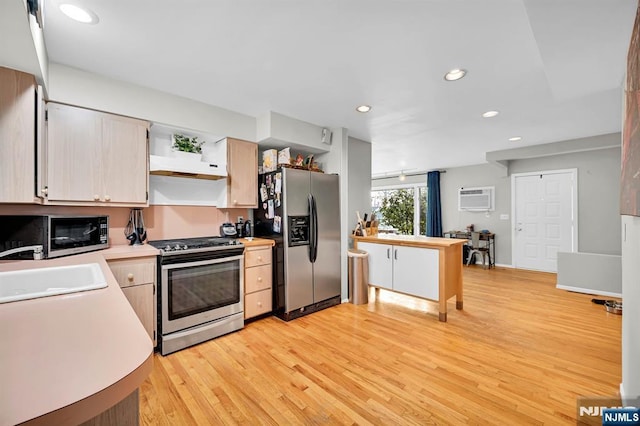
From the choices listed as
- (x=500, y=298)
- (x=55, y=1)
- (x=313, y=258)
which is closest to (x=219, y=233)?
(x=313, y=258)

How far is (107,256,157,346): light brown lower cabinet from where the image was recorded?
7.15 feet

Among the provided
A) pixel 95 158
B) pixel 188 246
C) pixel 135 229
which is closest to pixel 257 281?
pixel 188 246

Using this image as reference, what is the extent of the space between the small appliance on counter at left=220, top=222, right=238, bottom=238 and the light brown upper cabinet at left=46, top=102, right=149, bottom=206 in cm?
88

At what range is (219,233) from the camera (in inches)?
130

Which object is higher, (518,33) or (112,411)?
(518,33)

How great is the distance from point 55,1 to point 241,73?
3.66 ft

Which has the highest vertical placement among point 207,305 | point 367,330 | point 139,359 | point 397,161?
point 397,161

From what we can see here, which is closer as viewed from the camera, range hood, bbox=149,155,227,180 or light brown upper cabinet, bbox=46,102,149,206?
light brown upper cabinet, bbox=46,102,149,206

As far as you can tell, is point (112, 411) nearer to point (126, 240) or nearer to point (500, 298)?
point (126, 240)

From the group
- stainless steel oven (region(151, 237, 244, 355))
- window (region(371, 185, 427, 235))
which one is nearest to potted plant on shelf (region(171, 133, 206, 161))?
stainless steel oven (region(151, 237, 244, 355))

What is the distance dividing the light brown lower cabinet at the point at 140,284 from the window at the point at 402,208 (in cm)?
597

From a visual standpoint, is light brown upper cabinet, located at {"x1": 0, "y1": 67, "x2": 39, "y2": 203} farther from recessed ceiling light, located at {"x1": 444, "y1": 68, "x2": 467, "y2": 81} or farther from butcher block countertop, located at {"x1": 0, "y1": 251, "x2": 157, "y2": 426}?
recessed ceiling light, located at {"x1": 444, "y1": 68, "x2": 467, "y2": 81}

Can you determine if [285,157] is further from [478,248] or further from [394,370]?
[478,248]

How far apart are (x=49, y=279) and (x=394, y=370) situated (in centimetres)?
236
